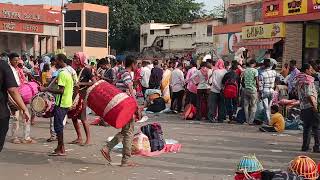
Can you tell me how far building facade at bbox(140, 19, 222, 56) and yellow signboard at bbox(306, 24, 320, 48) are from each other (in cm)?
1889

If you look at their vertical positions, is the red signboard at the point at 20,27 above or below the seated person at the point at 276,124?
above

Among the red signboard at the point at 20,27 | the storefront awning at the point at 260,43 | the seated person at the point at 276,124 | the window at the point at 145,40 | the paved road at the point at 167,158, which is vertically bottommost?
the paved road at the point at 167,158

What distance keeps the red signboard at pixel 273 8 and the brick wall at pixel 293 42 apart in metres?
0.94

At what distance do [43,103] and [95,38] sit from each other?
2097 inches

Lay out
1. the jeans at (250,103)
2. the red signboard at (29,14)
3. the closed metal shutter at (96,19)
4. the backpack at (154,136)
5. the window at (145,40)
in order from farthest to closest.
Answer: the window at (145,40), the closed metal shutter at (96,19), the red signboard at (29,14), the jeans at (250,103), the backpack at (154,136)

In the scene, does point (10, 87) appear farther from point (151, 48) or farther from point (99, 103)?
point (151, 48)

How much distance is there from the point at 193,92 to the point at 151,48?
4131 centimetres

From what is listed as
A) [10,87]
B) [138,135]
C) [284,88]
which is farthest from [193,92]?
[10,87]

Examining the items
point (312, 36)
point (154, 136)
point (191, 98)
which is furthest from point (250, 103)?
point (312, 36)

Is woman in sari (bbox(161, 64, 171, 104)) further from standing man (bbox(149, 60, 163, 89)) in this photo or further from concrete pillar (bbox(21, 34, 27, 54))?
concrete pillar (bbox(21, 34, 27, 54))

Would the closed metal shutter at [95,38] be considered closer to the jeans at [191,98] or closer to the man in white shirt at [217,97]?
the jeans at [191,98]

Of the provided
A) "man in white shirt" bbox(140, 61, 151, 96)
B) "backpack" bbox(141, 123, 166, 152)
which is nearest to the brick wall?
"man in white shirt" bbox(140, 61, 151, 96)

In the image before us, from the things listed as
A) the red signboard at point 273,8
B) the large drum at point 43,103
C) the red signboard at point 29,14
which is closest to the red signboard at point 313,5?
the red signboard at point 273,8

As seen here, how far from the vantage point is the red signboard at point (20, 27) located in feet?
148
